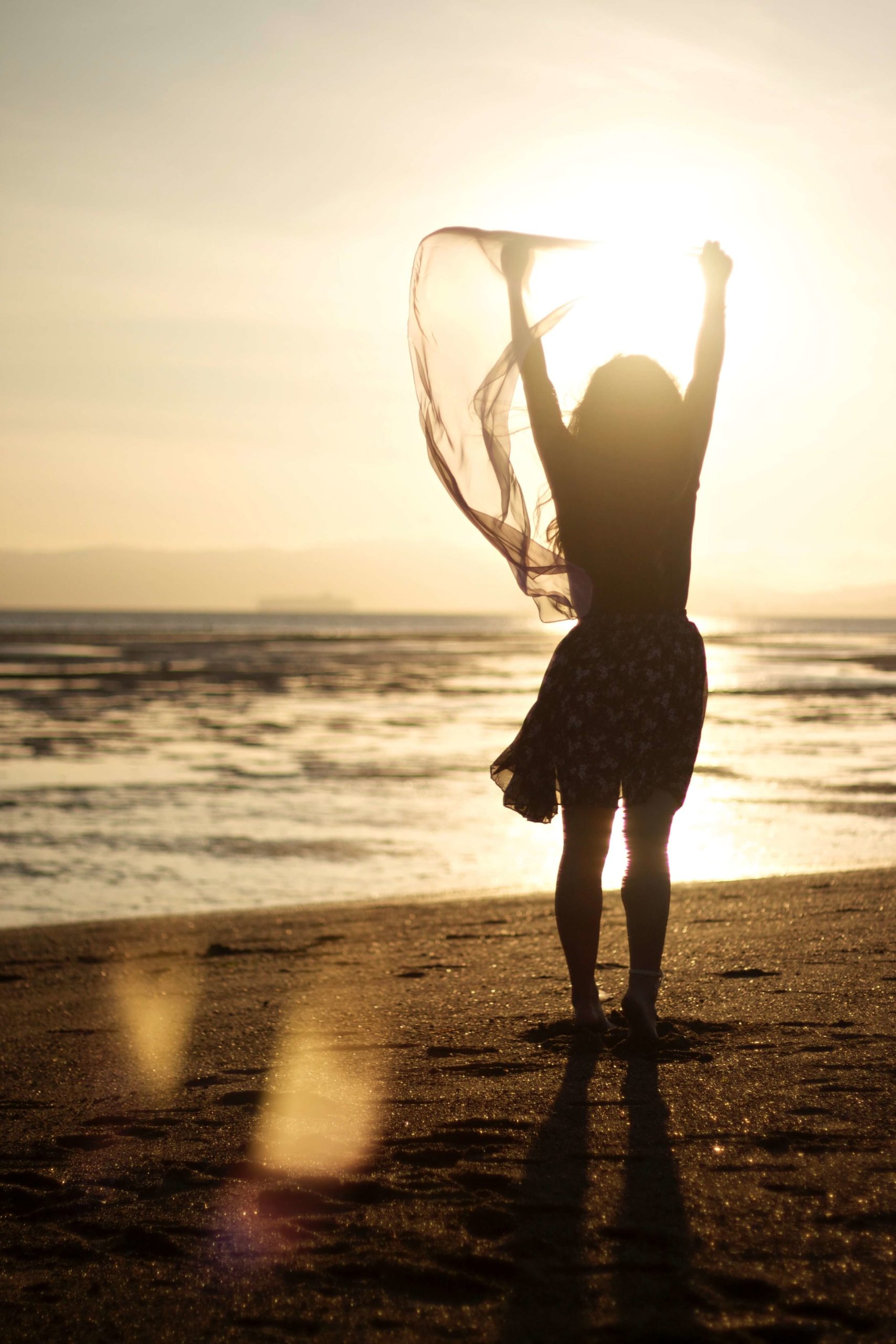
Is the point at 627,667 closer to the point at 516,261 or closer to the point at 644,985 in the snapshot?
the point at 644,985

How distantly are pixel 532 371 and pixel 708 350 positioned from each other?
0.49 m

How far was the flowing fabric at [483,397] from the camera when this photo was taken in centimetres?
350

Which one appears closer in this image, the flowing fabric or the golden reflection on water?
the golden reflection on water

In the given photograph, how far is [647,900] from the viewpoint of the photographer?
10.2ft

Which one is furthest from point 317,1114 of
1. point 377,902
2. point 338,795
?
point 338,795

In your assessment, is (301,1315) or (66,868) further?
(66,868)

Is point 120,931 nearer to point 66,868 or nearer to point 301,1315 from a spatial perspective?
point 66,868

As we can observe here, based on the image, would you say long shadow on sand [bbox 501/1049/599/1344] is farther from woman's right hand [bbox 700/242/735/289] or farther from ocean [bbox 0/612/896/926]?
ocean [bbox 0/612/896/926]

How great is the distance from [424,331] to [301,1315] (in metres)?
2.71

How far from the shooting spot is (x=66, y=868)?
24.1ft

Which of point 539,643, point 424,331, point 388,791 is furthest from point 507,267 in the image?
point 539,643

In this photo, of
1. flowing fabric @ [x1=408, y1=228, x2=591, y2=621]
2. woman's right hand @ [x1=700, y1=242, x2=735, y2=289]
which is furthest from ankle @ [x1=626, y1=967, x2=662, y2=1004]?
woman's right hand @ [x1=700, y1=242, x2=735, y2=289]

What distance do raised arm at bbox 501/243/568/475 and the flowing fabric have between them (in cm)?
3

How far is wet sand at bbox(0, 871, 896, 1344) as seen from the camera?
1.87m
